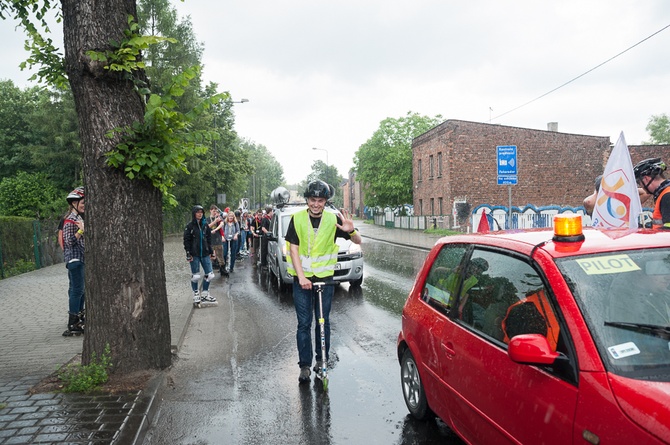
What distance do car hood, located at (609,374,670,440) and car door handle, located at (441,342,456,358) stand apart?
1222 millimetres

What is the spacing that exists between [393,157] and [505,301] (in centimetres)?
4672

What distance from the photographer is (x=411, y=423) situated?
13.5 feet

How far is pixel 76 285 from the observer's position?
23.1ft

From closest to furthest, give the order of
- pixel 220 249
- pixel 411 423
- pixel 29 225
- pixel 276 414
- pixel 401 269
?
pixel 411 423 → pixel 276 414 → pixel 220 249 → pixel 401 269 → pixel 29 225

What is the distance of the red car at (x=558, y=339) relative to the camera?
2.18 meters

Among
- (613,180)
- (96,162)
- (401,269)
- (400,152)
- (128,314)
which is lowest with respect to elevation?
(401,269)

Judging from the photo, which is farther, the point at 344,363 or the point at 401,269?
the point at 401,269

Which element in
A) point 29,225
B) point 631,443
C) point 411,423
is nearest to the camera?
point 631,443

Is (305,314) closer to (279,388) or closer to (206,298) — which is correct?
(279,388)

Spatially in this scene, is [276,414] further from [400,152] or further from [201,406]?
[400,152]

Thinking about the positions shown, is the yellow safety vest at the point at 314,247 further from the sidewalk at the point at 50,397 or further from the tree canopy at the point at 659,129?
the tree canopy at the point at 659,129

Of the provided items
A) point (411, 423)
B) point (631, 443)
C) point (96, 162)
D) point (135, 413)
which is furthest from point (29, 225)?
point (631, 443)

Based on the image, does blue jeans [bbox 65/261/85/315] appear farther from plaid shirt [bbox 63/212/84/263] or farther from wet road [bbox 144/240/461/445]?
wet road [bbox 144/240/461/445]

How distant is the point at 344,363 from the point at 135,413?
237 centimetres
